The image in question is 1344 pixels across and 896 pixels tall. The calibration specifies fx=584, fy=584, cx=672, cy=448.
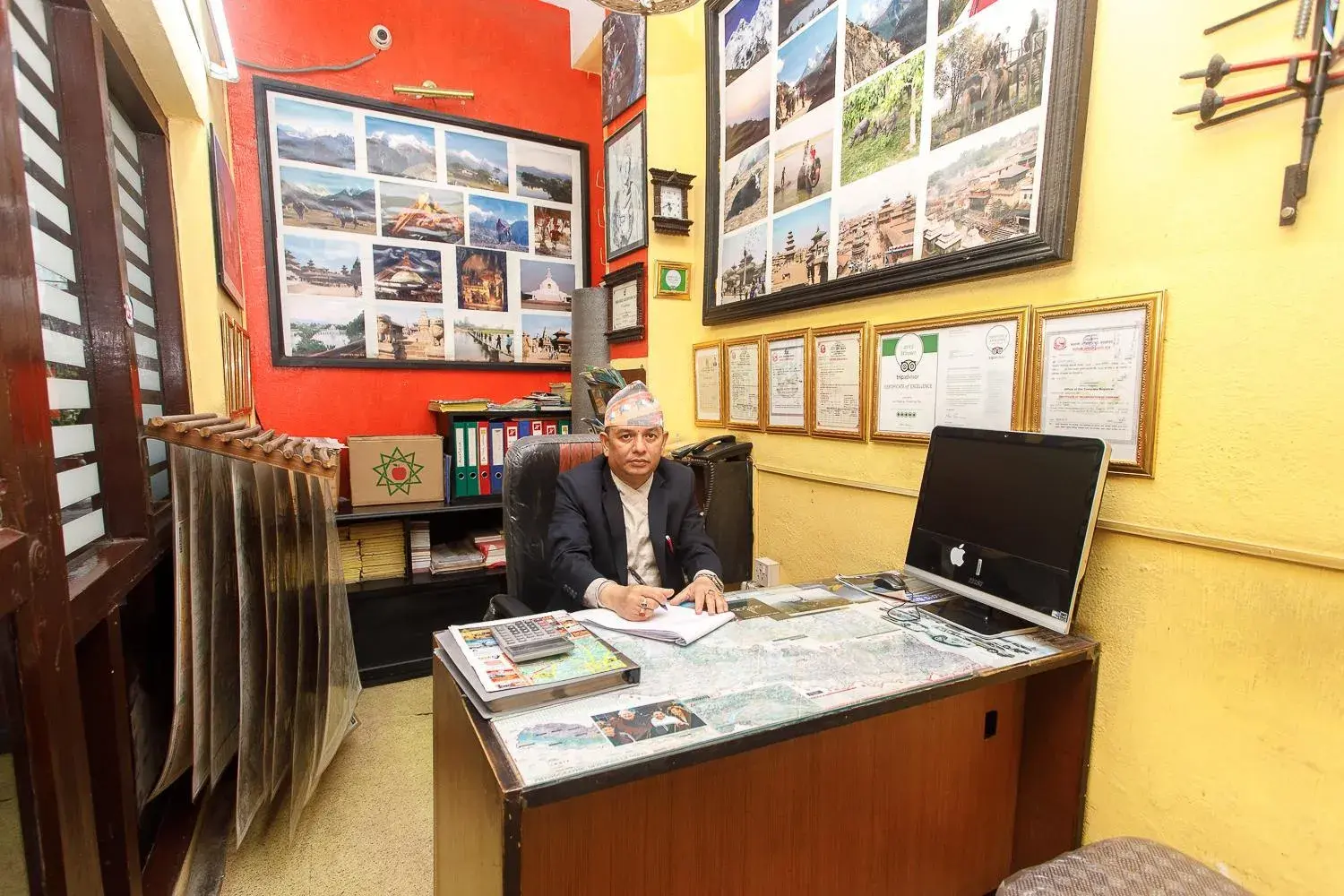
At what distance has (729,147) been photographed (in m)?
2.54

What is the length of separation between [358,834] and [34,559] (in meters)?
1.42

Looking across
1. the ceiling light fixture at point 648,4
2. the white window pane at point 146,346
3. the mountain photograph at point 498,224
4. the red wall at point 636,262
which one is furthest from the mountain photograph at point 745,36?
the white window pane at point 146,346

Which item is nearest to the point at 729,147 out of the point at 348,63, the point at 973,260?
the point at 973,260

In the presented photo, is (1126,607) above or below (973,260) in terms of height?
below

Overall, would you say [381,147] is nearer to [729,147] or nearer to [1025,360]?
[729,147]

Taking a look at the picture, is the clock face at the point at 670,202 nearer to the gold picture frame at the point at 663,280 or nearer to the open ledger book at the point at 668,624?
the gold picture frame at the point at 663,280

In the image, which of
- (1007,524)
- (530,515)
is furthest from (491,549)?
(1007,524)

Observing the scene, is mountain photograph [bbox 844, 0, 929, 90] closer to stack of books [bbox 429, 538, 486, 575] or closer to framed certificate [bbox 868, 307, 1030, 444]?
framed certificate [bbox 868, 307, 1030, 444]

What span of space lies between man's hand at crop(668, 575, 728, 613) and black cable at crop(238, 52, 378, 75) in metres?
3.26

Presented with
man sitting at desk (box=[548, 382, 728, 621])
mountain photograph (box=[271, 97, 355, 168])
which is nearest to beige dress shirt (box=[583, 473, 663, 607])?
man sitting at desk (box=[548, 382, 728, 621])

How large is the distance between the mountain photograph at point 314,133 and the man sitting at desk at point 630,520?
7.82 feet

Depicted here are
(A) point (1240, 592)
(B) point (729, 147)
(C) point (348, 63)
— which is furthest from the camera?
(C) point (348, 63)

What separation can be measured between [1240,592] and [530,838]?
1430 millimetres

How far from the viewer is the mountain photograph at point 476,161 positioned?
10.8 ft
